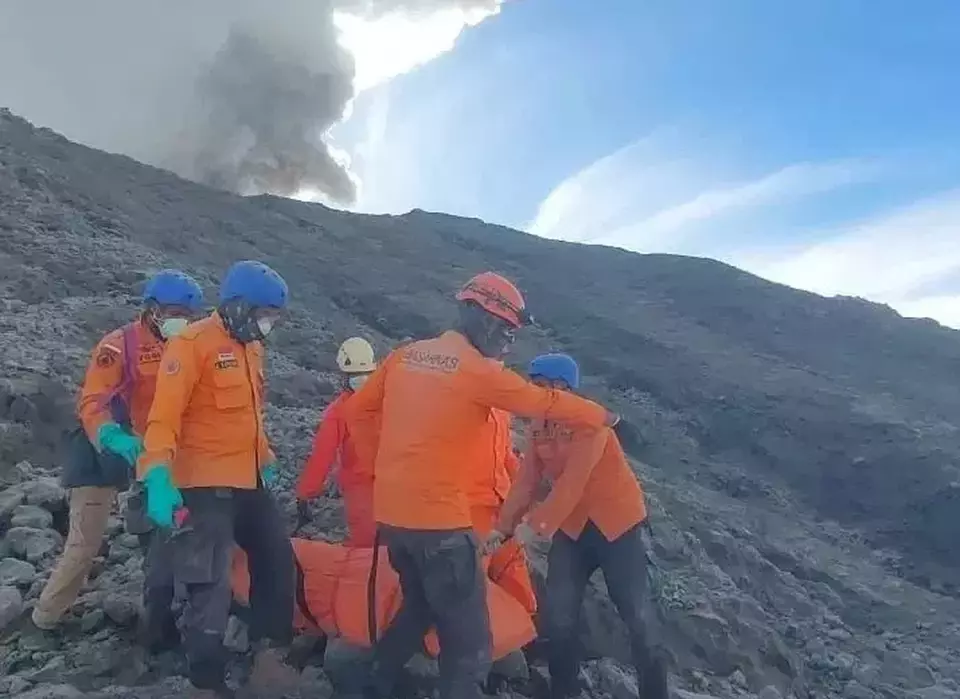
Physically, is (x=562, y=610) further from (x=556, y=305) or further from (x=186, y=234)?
(x=556, y=305)

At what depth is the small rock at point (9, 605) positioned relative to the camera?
16.2ft

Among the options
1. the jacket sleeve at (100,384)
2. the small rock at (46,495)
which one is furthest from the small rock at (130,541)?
the jacket sleeve at (100,384)

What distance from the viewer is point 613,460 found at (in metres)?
5.20

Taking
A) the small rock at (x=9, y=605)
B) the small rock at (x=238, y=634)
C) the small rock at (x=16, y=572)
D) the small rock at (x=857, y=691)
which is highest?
the small rock at (x=16, y=572)

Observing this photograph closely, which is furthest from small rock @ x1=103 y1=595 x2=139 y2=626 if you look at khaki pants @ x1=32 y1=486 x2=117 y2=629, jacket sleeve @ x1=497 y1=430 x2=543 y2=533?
jacket sleeve @ x1=497 y1=430 x2=543 y2=533

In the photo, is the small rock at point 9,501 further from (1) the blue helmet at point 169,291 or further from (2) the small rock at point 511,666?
(2) the small rock at point 511,666

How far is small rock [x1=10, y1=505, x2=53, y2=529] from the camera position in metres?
5.76

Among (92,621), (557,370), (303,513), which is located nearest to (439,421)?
(557,370)

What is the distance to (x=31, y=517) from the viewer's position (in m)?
5.81

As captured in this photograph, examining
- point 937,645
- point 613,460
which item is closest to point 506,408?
point 613,460

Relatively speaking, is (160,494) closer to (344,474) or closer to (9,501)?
(344,474)

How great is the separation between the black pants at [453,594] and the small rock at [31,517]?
8.66ft

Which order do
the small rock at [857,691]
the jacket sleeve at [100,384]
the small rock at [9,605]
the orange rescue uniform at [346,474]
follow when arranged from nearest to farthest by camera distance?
the jacket sleeve at [100,384], the small rock at [9,605], the orange rescue uniform at [346,474], the small rock at [857,691]

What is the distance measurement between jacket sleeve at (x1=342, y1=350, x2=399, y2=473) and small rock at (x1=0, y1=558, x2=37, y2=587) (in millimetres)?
1786
